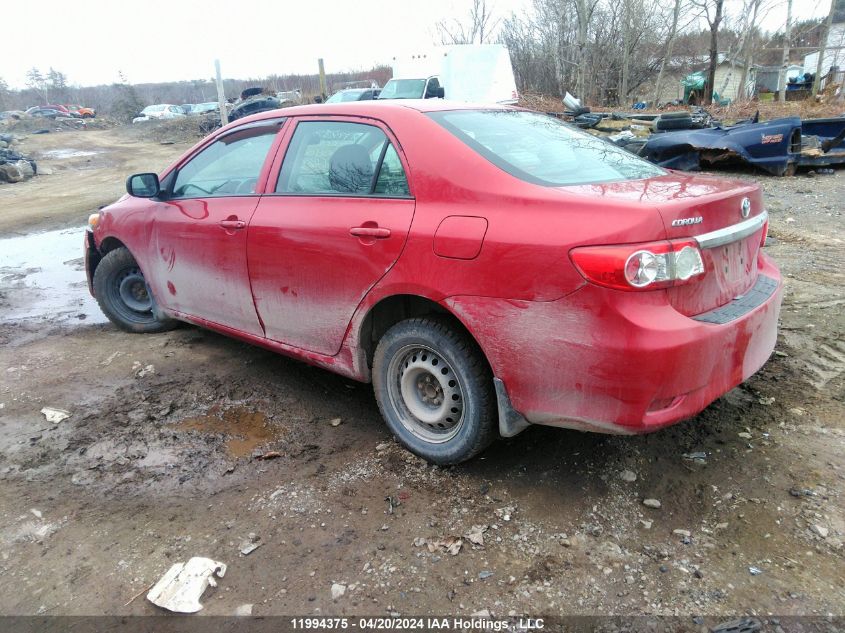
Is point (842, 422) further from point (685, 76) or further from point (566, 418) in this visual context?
point (685, 76)

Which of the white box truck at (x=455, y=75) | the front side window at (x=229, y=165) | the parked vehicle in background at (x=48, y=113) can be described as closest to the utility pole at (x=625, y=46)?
the white box truck at (x=455, y=75)

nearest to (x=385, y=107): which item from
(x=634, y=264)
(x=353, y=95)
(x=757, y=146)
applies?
(x=634, y=264)

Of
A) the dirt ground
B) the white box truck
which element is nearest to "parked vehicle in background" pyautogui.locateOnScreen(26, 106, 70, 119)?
the white box truck

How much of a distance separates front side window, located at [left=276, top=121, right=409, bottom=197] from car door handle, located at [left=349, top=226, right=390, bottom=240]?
19cm

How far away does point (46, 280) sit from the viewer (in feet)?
23.0

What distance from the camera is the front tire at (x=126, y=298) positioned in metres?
4.87

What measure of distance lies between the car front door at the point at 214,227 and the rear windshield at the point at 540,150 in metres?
1.25

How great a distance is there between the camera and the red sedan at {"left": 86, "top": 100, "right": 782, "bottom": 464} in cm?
224

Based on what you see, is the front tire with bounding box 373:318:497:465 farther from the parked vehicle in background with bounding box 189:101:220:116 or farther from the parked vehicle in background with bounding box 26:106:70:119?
the parked vehicle in background with bounding box 26:106:70:119

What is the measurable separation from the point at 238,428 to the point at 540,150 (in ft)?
7.37

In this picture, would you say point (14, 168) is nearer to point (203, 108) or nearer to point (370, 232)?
point (370, 232)

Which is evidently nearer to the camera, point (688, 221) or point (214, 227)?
point (688, 221)

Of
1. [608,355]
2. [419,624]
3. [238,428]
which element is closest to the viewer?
[419,624]

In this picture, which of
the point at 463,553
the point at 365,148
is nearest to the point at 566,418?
the point at 463,553
